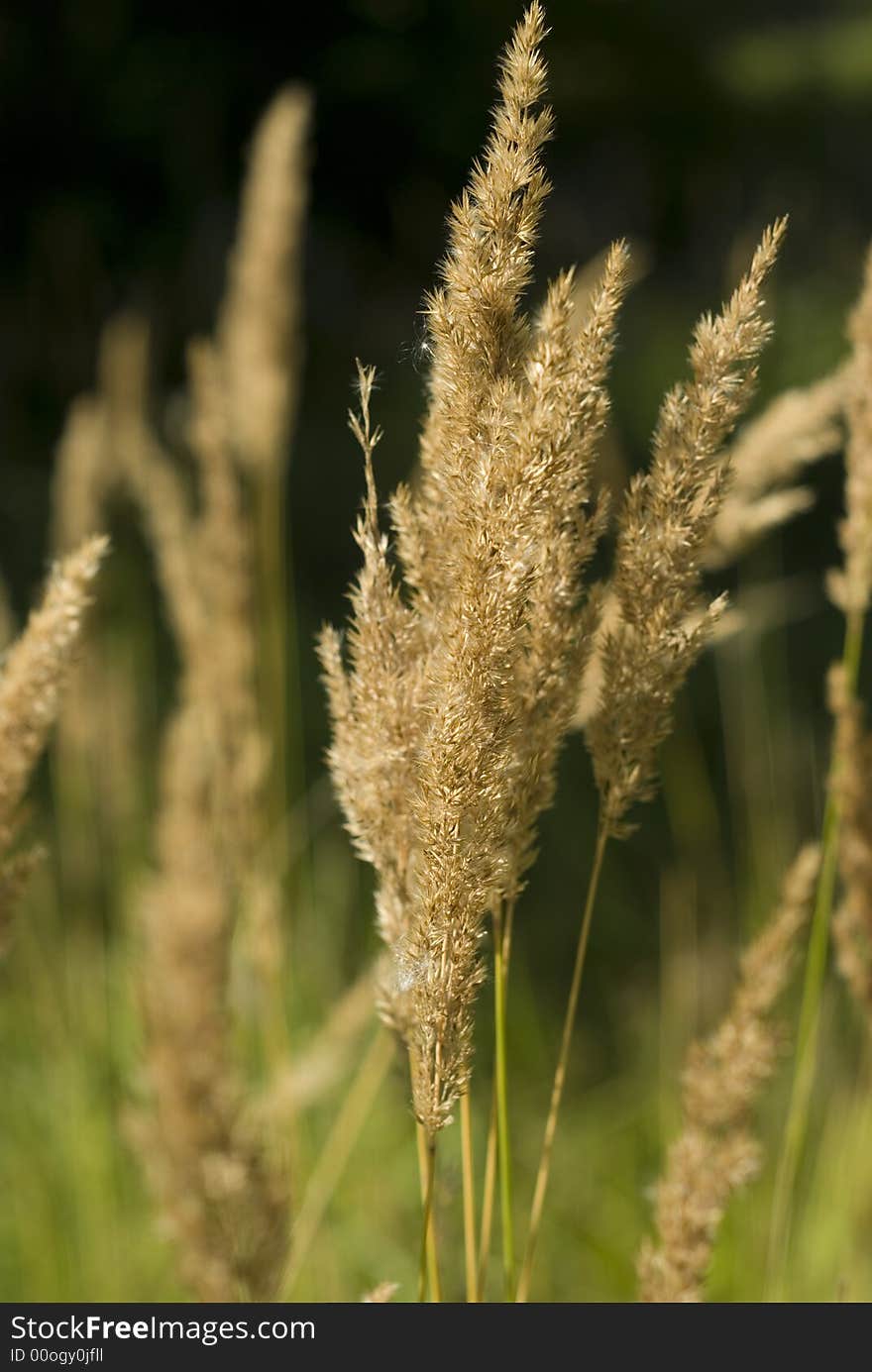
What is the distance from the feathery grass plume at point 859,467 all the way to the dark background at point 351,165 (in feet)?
15.2

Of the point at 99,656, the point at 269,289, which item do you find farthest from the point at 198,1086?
the point at 99,656

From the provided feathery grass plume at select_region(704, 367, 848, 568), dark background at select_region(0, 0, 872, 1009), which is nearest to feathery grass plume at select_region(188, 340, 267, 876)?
feathery grass plume at select_region(704, 367, 848, 568)

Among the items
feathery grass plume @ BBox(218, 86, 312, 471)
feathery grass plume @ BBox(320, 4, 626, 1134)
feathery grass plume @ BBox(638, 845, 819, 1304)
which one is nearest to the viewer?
feathery grass plume @ BBox(320, 4, 626, 1134)

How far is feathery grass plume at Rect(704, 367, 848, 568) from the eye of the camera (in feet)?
3.66

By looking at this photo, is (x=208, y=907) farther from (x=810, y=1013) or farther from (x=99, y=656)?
(x=99, y=656)

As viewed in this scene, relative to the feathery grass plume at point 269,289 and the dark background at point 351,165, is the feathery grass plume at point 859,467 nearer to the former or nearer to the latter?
the feathery grass plume at point 269,289

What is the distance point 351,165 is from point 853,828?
6.34m

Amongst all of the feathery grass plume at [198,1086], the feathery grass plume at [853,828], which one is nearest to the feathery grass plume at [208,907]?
the feathery grass plume at [198,1086]

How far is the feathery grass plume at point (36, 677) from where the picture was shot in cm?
77

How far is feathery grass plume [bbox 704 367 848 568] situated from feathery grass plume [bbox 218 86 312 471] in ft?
2.14

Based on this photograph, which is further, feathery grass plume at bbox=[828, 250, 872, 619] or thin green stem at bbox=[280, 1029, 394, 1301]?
thin green stem at bbox=[280, 1029, 394, 1301]

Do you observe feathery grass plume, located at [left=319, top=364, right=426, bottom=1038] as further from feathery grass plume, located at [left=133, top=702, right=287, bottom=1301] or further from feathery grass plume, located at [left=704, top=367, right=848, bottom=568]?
feathery grass plume, located at [left=704, top=367, right=848, bottom=568]

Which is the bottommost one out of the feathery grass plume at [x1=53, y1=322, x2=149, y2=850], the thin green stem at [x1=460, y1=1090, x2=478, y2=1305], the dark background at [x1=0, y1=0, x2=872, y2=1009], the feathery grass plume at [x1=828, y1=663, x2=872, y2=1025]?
the thin green stem at [x1=460, y1=1090, x2=478, y2=1305]

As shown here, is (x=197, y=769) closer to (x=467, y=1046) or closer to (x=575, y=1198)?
(x=467, y=1046)
